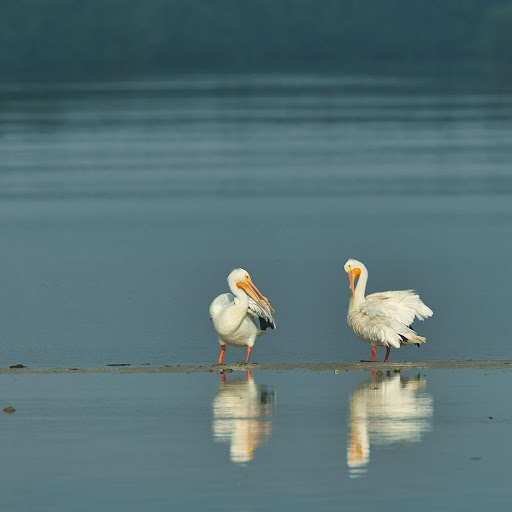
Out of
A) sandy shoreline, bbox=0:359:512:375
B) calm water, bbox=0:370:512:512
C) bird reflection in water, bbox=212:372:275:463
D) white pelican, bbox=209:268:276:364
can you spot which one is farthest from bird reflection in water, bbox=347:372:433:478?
white pelican, bbox=209:268:276:364

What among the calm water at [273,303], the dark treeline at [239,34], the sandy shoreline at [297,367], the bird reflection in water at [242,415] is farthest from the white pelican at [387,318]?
the dark treeline at [239,34]

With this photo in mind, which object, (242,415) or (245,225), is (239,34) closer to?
(245,225)

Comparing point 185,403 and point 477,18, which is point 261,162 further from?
point 477,18

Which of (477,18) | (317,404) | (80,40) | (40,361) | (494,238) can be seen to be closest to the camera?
(317,404)

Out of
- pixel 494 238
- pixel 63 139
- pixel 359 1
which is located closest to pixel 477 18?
pixel 359 1

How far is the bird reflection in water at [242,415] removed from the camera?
10.2 meters

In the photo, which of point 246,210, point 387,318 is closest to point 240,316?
point 387,318

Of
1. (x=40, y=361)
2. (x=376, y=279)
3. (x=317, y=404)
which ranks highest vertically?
(x=376, y=279)

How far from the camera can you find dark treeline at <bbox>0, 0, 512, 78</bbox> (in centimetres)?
11375

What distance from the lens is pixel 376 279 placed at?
18.5 metres

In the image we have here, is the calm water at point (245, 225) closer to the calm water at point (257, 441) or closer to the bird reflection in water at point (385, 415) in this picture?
the calm water at point (257, 441)

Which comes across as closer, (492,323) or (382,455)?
(382,455)

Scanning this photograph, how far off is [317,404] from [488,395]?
1273mm

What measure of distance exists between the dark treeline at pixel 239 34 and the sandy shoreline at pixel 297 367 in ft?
266
